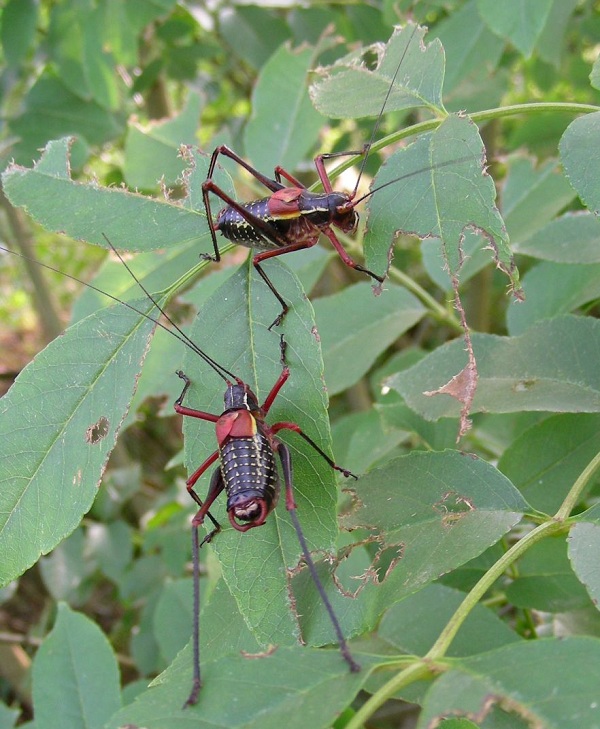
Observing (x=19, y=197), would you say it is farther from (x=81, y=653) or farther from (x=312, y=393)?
(x=81, y=653)

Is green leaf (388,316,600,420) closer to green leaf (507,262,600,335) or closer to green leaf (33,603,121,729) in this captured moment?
green leaf (507,262,600,335)

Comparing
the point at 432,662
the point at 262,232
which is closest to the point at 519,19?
the point at 262,232

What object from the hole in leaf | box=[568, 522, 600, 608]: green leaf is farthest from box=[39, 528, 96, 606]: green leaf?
box=[568, 522, 600, 608]: green leaf

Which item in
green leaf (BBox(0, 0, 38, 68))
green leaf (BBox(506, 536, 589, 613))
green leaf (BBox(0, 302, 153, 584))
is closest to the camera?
green leaf (BBox(0, 302, 153, 584))

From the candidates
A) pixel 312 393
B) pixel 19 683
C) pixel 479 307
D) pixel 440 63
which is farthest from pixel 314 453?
pixel 19 683

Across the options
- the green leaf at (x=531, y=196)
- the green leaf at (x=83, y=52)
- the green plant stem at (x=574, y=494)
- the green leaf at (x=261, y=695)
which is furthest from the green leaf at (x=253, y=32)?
the green leaf at (x=261, y=695)

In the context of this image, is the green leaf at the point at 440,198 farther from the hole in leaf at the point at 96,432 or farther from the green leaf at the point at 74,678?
the green leaf at the point at 74,678
